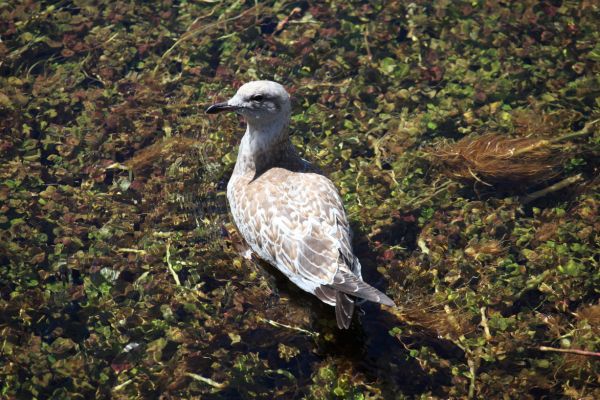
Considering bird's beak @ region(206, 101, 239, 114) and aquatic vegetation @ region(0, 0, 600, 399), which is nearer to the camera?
aquatic vegetation @ region(0, 0, 600, 399)

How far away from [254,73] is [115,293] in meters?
3.07

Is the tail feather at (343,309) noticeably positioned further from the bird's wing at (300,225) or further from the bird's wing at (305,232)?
the bird's wing at (300,225)

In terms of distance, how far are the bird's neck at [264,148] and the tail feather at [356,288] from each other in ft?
4.98

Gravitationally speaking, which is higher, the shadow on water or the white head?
the white head

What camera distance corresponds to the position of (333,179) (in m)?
7.17

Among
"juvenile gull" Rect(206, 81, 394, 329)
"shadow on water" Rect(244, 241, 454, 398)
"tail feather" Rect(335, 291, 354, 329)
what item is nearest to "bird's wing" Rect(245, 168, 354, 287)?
"juvenile gull" Rect(206, 81, 394, 329)

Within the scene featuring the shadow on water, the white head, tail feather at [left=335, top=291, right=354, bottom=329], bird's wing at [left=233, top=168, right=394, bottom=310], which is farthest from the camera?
the white head

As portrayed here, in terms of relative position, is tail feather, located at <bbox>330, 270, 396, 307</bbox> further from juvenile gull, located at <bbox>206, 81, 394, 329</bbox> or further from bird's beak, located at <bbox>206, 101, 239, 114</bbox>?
bird's beak, located at <bbox>206, 101, 239, 114</bbox>

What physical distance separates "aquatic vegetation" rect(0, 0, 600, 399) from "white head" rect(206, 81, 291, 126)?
2.94 feet

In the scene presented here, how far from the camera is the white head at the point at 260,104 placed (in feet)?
21.1

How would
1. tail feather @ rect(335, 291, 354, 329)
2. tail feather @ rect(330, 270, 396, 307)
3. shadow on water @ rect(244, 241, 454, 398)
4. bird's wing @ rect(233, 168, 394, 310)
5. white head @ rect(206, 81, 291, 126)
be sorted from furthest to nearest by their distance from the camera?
1. white head @ rect(206, 81, 291, 126)
2. shadow on water @ rect(244, 241, 454, 398)
3. bird's wing @ rect(233, 168, 394, 310)
4. tail feather @ rect(335, 291, 354, 329)
5. tail feather @ rect(330, 270, 396, 307)

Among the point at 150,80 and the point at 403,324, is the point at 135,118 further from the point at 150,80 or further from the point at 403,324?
the point at 403,324

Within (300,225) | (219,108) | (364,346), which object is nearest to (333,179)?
(300,225)

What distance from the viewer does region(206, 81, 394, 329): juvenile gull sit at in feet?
18.6
